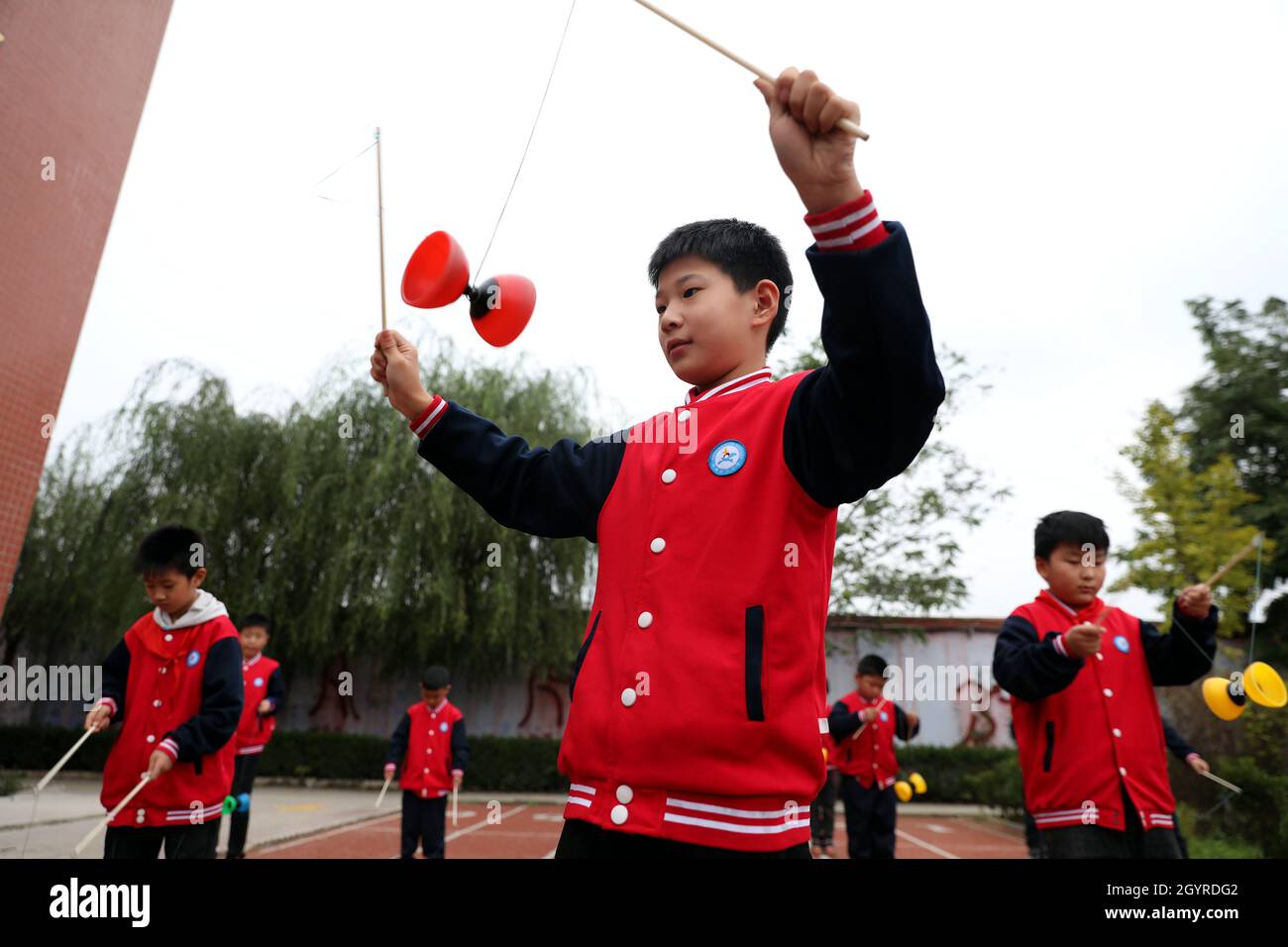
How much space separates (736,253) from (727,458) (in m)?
0.56

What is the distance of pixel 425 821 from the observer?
→ 8000 millimetres

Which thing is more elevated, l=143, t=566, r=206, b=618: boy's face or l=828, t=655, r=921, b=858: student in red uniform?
l=143, t=566, r=206, b=618: boy's face

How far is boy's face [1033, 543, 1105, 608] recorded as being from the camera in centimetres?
406

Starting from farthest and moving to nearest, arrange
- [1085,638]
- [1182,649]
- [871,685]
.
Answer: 1. [871,685]
2. [1182,649]
3. [1085,638]

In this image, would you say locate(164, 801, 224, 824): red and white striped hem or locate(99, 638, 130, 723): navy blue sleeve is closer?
locate(164, 801, 224, 824): red and white striped hem

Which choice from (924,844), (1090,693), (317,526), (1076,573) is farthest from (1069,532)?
(317,526)

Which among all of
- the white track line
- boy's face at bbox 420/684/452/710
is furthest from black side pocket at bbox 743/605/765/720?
the white track line

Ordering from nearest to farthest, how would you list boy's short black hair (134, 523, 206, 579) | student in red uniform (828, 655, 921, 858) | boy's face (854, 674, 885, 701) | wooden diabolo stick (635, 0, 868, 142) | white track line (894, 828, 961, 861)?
wooden diabolo stick (635, 0, 868, 142)
boy's short black hair (134, 523, 206, 579)
student in red uniform (828, 655, 921, 858)
boy's face (854, 674, 885, 701)
white track line (894, 828, 961, 861)

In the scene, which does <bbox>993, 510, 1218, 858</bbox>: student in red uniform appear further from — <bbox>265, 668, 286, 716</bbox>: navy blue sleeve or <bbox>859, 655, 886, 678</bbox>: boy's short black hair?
<bbox>265, 668, 286, 716</bbox>: navy blue sleeve

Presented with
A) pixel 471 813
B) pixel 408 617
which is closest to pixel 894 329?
pixel 471 813

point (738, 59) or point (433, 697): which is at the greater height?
point (738, 59)

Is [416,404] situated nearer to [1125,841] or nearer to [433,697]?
[1125,841]

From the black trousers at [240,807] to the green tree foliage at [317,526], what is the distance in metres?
7.26

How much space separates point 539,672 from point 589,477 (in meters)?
17.4
